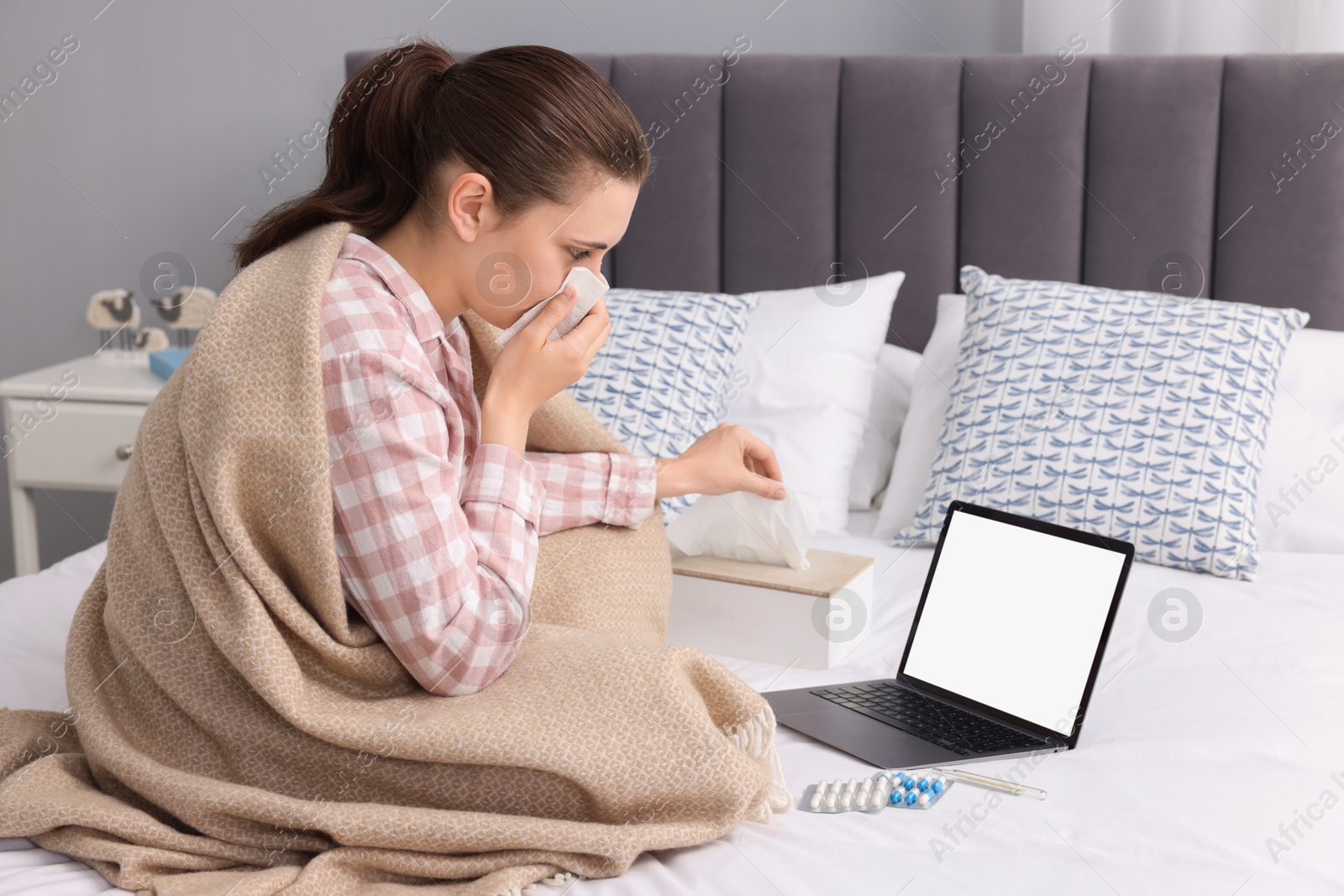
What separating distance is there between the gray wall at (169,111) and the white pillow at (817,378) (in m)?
0.63

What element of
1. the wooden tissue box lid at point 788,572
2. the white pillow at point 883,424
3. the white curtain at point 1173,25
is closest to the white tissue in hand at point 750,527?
the wooden tissue box lid at point 788,572

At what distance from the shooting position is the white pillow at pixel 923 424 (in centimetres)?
169

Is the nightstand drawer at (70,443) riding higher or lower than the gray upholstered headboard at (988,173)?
lower

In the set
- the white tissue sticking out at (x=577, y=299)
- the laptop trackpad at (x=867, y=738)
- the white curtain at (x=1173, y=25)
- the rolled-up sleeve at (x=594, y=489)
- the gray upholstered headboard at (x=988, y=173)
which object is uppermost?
the white curtain at (x=1173, y=25)

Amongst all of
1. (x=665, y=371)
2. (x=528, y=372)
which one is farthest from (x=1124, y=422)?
(x=528, y=372)

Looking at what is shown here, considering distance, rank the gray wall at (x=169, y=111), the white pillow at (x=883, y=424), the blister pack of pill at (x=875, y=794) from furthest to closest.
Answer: the gray wall at (x=169, y=111)
the white pillow at (x=883, y=424)
the blister pack of pill at (x=875, y=794)

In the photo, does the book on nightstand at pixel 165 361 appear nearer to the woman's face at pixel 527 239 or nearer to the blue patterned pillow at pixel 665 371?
the blue patterned pillow at pixel 665 371

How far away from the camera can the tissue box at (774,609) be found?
1.23 metres

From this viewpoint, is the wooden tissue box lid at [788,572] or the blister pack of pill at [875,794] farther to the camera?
the wooden tissue box lid at [788,572]

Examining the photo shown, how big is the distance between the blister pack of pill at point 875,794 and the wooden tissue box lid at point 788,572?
0.97 ft

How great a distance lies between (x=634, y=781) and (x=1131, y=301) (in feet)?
3.80

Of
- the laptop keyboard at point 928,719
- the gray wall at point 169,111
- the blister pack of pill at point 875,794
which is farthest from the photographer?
the gray wall at point 169,111

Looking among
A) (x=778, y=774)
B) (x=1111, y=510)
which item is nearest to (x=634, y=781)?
(x=778, y=774)

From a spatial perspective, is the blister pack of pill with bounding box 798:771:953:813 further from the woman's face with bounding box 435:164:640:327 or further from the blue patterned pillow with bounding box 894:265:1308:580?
the blue patterned pillow with bounding box 894:265:1308:580
